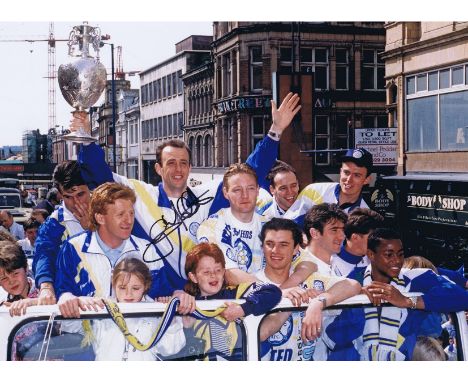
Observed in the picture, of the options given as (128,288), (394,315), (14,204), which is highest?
(14,204)

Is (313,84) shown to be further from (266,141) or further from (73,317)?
(73,317)

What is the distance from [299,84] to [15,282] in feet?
5.48

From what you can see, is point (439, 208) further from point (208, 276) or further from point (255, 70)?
point (208, 276)

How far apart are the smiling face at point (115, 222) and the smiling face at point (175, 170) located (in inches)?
11.0

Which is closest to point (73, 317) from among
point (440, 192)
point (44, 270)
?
point (44, 270)

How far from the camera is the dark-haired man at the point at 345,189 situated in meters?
2.72

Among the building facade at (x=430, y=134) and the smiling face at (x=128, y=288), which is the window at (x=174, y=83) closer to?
the building facade at (x=430, y=134)

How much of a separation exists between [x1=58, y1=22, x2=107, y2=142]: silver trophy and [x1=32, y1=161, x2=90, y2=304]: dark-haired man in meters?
0.16

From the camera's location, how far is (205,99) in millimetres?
3125

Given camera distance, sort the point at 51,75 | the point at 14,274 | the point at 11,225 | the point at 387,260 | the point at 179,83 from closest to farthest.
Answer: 1. the point at 14,274
2. the point at 387,260
3. the point at 51,75
4. the point at 179,83
5. the point at 11,225

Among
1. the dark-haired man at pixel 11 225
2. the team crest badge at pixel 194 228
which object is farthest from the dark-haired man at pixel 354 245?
the dark-haired man at pixel 11 225

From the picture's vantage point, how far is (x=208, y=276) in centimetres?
209

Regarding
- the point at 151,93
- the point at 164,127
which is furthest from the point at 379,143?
the point at 151,93

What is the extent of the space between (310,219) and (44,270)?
104 centimetres
